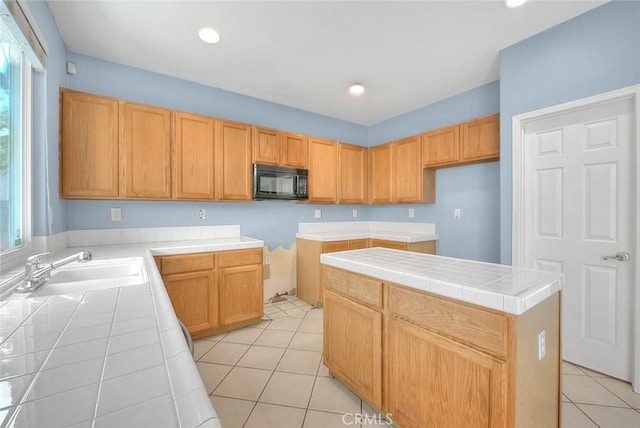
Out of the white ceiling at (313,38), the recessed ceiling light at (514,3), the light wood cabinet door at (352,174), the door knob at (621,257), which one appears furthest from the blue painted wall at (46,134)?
the door knob at (621,257)

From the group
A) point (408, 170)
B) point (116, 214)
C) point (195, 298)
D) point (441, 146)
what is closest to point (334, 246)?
point (408, 170)

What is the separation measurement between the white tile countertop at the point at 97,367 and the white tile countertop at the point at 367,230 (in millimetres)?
2659

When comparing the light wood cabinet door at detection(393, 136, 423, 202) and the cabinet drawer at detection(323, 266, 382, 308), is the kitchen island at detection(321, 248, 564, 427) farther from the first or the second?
the light wood cabinet door at detection(393, 136, 423, 202)

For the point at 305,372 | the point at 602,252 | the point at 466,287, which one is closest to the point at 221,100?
the point at 305,372

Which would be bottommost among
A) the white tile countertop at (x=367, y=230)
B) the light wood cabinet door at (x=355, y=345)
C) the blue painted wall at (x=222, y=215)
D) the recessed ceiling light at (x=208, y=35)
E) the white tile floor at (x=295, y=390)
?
the white tile floor at (x=295, y=390)

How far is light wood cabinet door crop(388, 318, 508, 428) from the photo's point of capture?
1.08m

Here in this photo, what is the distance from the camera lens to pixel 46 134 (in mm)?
1941

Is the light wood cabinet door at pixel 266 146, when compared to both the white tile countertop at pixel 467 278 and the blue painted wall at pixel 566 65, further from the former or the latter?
the blue painted wall at pixel 566 65

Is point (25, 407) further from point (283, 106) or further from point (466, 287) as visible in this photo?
point (283, 106)

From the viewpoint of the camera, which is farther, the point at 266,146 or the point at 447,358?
the point at 266,146

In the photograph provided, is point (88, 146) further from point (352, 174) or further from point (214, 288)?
point (352, 174)

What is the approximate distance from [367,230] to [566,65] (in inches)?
122

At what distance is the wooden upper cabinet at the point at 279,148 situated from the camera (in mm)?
3180

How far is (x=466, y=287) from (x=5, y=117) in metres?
2.66
